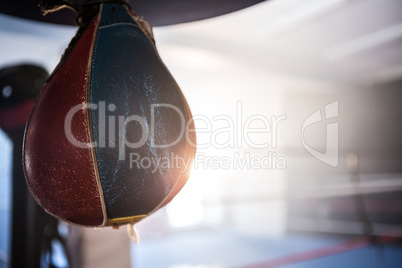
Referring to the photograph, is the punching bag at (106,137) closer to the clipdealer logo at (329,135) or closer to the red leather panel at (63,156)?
the red leather panel at (63,156)

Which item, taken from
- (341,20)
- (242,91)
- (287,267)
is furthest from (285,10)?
(287,267)

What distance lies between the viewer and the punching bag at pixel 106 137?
1.87ft

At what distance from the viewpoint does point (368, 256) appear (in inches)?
139

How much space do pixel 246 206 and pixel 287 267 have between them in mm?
2574

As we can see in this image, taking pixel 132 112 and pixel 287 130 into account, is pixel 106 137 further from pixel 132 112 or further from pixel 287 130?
pixel 287 130

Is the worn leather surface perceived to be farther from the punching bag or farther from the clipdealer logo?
the clipdealer logo

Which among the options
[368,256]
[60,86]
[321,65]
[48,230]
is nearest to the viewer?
[60,86]

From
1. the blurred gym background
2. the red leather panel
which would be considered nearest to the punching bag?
the red leather panel

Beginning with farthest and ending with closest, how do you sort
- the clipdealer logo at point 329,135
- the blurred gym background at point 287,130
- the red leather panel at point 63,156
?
the clipdealer logo at point 329,135 < the blurred gym background at point 287,130 < the red leather panel at point 63,156

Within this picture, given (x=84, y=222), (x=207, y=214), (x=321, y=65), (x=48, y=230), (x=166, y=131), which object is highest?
(x=321, y=65)

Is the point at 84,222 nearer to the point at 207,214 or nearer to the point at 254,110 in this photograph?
the point at 254,110

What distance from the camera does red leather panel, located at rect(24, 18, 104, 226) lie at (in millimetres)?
567

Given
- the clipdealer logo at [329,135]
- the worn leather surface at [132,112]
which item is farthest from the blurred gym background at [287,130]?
the worn leather surface at [132,112]

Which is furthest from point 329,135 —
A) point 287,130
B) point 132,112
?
point 132,112
